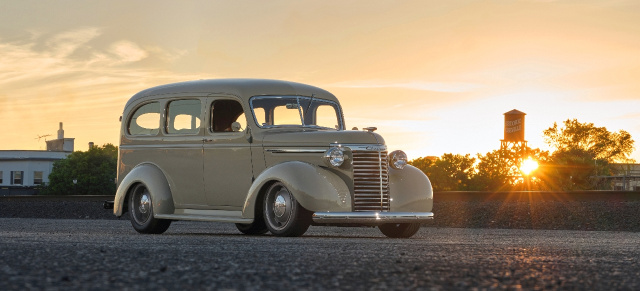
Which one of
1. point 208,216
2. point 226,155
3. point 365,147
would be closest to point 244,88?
point 226,155

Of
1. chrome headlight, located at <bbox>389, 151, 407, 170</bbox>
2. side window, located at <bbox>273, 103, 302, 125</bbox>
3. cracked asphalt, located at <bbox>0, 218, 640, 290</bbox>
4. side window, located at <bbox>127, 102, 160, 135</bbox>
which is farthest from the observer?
side window, located at <bbox>127, 102, 160, 135</bbox>

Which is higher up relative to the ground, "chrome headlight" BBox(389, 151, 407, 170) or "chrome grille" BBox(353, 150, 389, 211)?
"chrome headlight" BBox(389, 151, 407, 170)

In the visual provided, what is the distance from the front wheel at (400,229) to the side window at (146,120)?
363 cm

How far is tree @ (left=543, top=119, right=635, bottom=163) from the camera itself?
92588 mm

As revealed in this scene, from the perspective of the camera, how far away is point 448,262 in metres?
Result: 6.02

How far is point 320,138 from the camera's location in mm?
10766

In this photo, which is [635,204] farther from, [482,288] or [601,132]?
[601,132]

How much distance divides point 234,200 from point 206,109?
1.36 metres

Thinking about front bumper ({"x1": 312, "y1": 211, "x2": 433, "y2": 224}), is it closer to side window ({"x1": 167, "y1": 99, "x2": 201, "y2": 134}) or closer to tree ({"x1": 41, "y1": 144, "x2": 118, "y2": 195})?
side window ({"x1": 167, "y1": 99, "x2": 201, "y2": 134})

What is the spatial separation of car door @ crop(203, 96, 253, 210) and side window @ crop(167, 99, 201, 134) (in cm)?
24

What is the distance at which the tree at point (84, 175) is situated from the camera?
80.8 m

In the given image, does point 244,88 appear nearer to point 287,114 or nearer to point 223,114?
point 223,114

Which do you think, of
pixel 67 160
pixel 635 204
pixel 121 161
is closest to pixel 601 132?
pixel 67 160

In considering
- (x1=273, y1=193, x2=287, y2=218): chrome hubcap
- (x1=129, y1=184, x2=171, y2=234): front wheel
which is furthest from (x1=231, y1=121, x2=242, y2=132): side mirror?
(x1=129, y1=184, x2=171, y2=234): front wheel
